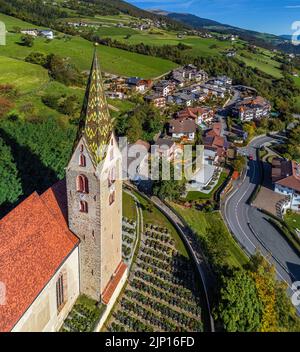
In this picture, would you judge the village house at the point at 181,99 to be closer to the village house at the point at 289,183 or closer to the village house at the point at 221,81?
the village house at the point at 221,81

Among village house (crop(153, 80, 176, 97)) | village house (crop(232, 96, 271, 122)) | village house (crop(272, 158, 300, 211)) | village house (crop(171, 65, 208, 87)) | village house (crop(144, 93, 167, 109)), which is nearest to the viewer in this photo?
village house (crop(272, 158, 300, 211))

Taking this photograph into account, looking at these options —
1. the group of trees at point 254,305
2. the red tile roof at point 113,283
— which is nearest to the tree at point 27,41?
the red tile roof at point 113,283

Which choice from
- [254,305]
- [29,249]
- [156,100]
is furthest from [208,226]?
[156,100]

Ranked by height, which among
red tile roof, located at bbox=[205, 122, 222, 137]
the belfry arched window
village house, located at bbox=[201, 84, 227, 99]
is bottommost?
red tile roof, located at bbox=[205, 122, 222, 137]

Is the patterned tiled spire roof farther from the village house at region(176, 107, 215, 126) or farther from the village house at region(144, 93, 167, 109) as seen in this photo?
the village house at region(144, 93, 167, 109)

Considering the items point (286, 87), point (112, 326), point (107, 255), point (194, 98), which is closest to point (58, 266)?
point (107, 255)

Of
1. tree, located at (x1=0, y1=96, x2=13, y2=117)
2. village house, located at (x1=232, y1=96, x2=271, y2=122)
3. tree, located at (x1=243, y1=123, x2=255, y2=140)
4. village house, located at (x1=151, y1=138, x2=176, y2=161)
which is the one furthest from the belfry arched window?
village house, located at (x1=232, y1=96, x2=271, y2=122)

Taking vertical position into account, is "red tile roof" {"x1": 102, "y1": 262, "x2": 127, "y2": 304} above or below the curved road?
above
